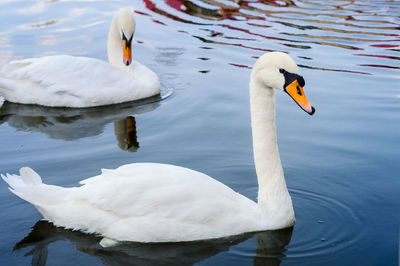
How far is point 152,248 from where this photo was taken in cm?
530

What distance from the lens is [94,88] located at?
9.46 m

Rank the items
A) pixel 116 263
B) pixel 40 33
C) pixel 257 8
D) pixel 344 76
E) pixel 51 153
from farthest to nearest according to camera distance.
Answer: pixel 257 8
pixel 40 33
pixel 344 76
pixel 51 153
pixel 116 263

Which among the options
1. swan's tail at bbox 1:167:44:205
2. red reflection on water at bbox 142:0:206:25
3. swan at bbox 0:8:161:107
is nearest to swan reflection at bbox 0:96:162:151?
swan at bbox 0:8:161:107

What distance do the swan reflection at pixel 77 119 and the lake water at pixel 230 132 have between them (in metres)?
0.03

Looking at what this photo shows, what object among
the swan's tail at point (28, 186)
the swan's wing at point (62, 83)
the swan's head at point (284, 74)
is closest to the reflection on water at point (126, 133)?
the swan's wing at point (62, 83)

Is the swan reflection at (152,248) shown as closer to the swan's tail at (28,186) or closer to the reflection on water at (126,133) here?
the swan's tail at (28,186)

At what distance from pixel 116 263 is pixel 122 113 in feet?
14.7

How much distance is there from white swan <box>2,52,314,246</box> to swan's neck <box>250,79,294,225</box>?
0.07ft

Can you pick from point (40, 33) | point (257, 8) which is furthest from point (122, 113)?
point (257, 8)

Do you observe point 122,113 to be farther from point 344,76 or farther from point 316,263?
point 316,263

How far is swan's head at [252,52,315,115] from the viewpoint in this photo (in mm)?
5328

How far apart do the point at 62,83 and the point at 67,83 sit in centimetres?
7

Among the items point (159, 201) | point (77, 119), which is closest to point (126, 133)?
point (77, 119)

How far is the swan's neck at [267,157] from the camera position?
553cm
